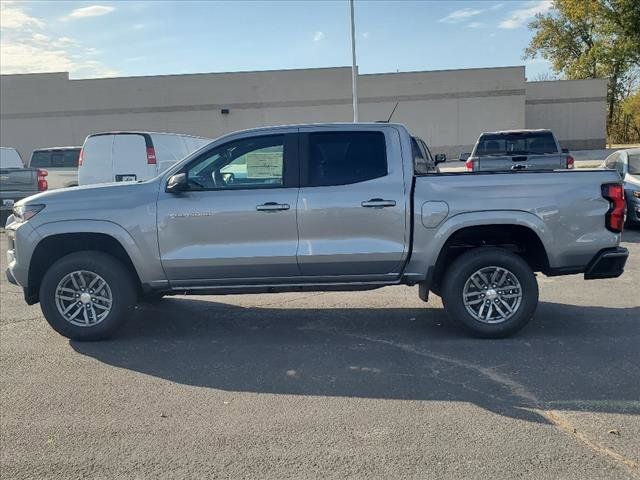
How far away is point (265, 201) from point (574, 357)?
2.98 metres

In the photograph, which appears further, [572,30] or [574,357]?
[572,30]

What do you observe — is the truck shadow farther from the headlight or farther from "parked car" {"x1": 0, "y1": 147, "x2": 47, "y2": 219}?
"parked car" {"x1": 0, "y1": 147, "x2": 47, "y2": 219}

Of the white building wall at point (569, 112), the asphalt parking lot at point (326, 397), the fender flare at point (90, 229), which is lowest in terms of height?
the asphalt parking lot at point (326, 397)

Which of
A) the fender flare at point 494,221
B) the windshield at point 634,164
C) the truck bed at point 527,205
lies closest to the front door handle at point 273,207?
the truck bed at point 527,205

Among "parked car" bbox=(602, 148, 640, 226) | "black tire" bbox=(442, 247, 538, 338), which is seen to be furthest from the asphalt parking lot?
"parked car" bbox=(602, 148, 640, 226)

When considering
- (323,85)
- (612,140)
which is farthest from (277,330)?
(612,140)

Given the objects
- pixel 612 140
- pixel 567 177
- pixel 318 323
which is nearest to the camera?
pixel 567 177

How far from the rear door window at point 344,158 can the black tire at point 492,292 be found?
45.5 inches

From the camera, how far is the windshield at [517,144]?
12914 millimetres

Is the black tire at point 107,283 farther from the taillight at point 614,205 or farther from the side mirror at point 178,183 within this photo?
the taillight at point 614,205

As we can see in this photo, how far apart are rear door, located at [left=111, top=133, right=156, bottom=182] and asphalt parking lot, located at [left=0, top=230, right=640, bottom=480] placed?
5683mm

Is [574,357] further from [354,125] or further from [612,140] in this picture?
[612,140]

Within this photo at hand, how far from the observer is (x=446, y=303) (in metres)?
5.50

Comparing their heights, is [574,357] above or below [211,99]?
below
